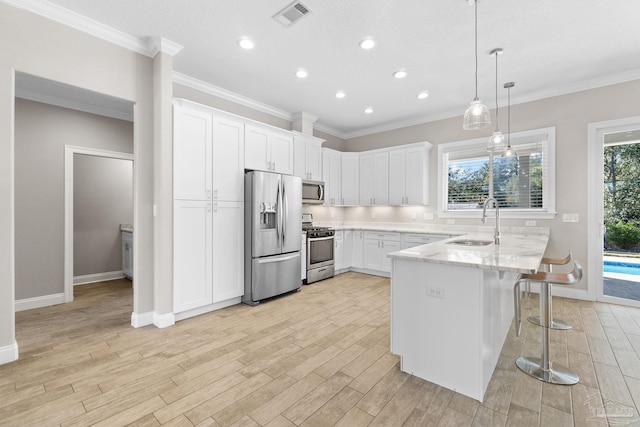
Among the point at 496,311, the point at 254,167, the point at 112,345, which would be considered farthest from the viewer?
the point at 254,167

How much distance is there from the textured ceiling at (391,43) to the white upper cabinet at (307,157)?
2.38 feet

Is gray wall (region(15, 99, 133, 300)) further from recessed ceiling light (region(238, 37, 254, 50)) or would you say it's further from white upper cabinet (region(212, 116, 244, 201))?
recessed ceiling light (region(238, 37, 254, 50))

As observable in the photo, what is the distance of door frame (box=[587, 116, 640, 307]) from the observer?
12.6 ft

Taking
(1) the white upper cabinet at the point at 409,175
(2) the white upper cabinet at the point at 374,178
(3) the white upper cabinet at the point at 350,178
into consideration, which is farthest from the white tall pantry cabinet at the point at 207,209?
(1) the white upper cabinet at the point at 409,175

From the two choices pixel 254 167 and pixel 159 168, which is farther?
pixel 254 167

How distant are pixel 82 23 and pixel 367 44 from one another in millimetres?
2749

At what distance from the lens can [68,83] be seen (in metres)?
2.65

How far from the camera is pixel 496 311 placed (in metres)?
2.21

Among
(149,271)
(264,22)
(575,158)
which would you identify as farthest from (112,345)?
(575,158)

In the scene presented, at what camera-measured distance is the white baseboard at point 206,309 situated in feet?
10.8

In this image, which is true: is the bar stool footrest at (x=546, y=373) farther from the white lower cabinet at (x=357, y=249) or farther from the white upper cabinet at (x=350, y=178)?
the white upper cabinet at (x=350, y=178)

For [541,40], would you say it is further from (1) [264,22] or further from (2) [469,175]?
(1) [264,22]

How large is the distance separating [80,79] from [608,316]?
6157 millimetres

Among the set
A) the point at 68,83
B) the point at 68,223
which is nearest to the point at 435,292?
the point at 68,83
